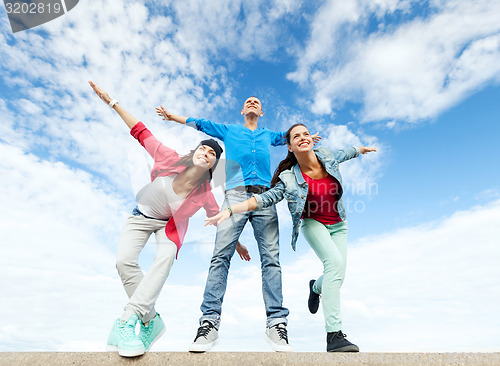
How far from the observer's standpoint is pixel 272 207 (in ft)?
13.8

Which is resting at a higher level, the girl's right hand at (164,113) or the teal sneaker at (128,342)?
the girl's right hand at (164,113)

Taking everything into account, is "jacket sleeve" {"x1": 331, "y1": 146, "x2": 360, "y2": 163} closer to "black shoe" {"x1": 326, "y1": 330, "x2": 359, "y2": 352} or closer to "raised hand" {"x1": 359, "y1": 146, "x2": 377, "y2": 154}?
"raised hand" {"x1": 359, "y1": 146, "x2": 377, "y2": 154}

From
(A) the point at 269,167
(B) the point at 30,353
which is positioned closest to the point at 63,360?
(B) the point at 30,353

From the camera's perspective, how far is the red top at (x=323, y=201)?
13.6 feet

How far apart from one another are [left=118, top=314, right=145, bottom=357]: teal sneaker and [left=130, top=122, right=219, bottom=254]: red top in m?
1.03

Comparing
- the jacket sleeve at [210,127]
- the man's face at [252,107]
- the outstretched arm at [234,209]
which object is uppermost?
the man's face at [252,107]

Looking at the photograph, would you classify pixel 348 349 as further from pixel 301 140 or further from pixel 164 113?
pixel 164 113

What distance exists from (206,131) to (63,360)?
121 inches

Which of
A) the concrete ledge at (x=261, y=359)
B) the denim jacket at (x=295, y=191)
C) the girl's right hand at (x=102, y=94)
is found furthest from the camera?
the girl's right hand at (x=102, y=94)

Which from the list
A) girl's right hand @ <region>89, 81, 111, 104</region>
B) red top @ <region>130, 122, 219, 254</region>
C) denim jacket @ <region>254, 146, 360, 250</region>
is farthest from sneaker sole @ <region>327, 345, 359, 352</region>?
girl's right hand @ <region>89, 81, 111, 104</region>

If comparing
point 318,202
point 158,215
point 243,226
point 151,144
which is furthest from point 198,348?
point 151,144

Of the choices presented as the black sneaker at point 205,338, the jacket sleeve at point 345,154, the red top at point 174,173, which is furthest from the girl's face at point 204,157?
the black sneaker at point 205,338

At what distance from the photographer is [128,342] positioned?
3338mm

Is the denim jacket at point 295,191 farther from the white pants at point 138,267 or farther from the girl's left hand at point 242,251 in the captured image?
the white pants at point 138,267
